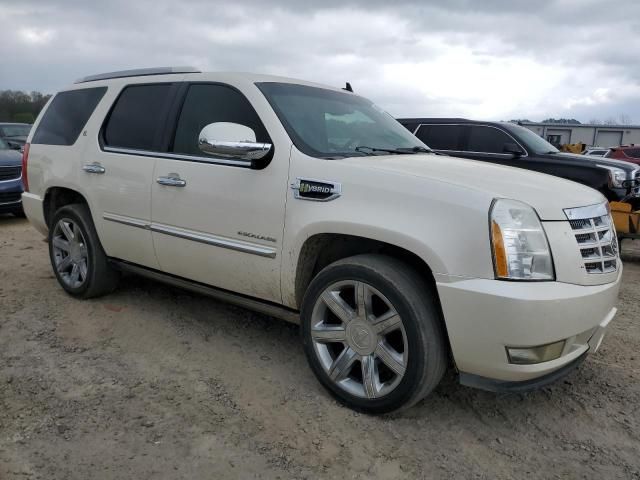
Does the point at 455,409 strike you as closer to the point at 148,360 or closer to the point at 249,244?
the point at 249,244

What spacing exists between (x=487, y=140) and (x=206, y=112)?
5541mm

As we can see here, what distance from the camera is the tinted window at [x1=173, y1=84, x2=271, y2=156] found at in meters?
3.30

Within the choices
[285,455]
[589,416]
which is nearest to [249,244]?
[285,455]

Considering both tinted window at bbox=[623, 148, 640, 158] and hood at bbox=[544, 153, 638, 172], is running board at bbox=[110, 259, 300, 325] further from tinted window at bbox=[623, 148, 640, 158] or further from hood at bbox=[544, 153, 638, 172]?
tinted window at bbox=[623, 148, 640, 158]

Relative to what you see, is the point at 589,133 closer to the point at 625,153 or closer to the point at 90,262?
the point at 625,153

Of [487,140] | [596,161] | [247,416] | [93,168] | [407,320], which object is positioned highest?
[487,140]

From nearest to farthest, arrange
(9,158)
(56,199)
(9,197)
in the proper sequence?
(56,199) < (9,197) < (9,158)

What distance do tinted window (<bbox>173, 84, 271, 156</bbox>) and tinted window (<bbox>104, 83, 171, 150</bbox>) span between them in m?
0.22

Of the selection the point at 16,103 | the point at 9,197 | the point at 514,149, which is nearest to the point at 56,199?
the point at 9,197

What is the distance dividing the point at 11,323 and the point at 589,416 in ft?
13.1

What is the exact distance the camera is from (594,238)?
2559mm

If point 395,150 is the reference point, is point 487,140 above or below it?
above

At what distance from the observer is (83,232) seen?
4230mm

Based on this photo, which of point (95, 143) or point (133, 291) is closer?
point (95, 143)
